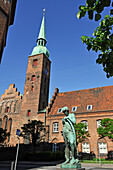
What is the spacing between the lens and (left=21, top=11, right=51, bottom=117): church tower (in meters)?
33.8

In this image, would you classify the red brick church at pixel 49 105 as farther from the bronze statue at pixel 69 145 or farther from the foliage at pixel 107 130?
the bronze statue at pixel 69 145

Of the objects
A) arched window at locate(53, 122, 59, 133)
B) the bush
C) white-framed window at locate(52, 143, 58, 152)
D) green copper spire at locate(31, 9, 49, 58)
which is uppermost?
green copper spire at locate(31, 9, 49, 58)

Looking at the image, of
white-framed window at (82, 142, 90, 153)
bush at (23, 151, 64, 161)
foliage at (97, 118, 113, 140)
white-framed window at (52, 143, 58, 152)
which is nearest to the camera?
foliage at (97, 118, 113, 140)

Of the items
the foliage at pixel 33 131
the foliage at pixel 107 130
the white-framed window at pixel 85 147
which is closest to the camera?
the foliage at pixel 107 130

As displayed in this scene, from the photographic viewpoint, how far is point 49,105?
108ft

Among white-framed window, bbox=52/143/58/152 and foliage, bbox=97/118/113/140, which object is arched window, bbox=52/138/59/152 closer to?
white-framed window, bbox=52/143/58/152

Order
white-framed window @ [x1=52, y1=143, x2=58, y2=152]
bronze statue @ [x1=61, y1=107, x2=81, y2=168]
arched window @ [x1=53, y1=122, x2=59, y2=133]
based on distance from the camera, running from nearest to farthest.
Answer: bronze statue @ [x1=61, y1=107, x2=81, y2=168] → white-framed window @ [x1=52, y1=143, x2=58, y2=152] → arched window @ [x1=53, y1=122, x2=59, y2=133]

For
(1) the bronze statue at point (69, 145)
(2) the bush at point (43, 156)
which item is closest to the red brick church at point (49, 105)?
(2) the bush at point (43, 156)

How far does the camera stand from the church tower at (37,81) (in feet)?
111

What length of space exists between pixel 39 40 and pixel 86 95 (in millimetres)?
20988

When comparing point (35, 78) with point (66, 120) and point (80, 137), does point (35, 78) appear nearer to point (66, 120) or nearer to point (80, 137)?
point (80, 137)

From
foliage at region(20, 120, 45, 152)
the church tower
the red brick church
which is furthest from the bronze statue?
the church tower

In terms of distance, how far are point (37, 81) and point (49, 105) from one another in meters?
6.57

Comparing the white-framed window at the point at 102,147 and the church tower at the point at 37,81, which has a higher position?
the church tower at the point at 37,81
